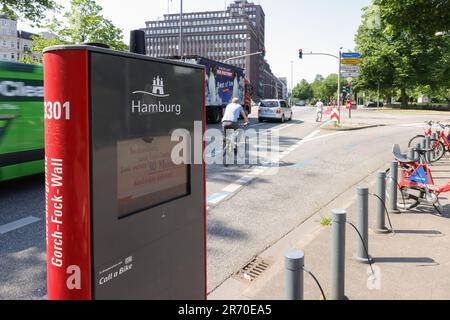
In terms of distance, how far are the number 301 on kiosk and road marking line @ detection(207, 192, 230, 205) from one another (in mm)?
5212

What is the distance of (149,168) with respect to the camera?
2291 mm

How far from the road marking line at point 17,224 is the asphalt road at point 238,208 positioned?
12 millimetres

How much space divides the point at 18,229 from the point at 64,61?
440cm

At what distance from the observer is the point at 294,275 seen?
2.51 meters

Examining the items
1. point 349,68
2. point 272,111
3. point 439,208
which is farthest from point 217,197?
point 272,111

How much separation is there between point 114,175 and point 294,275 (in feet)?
4.22

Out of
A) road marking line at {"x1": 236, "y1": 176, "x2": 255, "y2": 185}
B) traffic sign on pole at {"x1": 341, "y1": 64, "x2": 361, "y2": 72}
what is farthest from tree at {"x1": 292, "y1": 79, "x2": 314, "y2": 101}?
road marking line at {"x1": 236, "y1": 176, "x2": 255, "y2": 185}

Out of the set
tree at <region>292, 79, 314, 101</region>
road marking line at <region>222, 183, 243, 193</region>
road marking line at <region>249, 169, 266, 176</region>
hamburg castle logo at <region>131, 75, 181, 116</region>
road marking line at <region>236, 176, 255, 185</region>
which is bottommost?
road marking line at <region>222, 183, 243, 193</region>

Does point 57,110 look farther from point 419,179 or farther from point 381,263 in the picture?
point 419,179

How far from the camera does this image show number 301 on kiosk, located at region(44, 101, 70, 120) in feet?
5.89

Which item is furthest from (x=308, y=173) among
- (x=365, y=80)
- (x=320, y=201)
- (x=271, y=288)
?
(x=365, y=80)

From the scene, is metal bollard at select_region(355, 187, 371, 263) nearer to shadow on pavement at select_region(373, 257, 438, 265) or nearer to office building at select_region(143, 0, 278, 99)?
shadow on pavement at select_region(373, 257, 438, 265)

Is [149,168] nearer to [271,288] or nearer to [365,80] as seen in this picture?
[271,288]

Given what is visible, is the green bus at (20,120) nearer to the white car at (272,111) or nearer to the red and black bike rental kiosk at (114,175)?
the red and black bike rental kiosk at (114,175)
